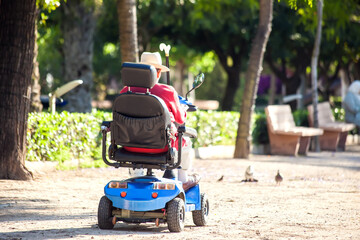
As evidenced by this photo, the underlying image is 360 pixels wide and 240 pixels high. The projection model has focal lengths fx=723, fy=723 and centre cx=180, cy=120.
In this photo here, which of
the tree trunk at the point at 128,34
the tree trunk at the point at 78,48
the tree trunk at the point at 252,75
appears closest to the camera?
the tree trunk at the point at 128,34

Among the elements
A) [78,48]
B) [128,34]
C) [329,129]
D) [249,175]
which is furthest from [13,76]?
[329,129]

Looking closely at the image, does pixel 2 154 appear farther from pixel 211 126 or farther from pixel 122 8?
pixel 211 126

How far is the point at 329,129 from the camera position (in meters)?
19.8

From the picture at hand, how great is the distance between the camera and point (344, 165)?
50.9 ft

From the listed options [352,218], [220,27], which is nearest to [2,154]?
[352,218]

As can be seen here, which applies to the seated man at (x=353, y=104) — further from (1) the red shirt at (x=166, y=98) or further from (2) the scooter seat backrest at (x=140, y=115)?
(2) the scooter seat backrest at (x=140, y=115)

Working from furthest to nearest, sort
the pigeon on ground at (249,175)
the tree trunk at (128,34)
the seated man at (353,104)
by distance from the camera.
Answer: the seated man at (353,104) < the tree trunk at (128,34) < the pigeon on ground at (249,175)

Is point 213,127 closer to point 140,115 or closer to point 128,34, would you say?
point 128,34

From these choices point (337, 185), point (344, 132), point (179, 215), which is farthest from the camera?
point (344, 132)

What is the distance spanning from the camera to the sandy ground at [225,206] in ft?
21.2

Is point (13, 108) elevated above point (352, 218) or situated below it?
above

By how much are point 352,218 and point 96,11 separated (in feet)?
47.3

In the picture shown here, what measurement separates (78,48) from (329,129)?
24.4 feet

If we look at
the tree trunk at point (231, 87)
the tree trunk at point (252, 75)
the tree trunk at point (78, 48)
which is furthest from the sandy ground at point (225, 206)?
the tree trunk at point (231, 87)
